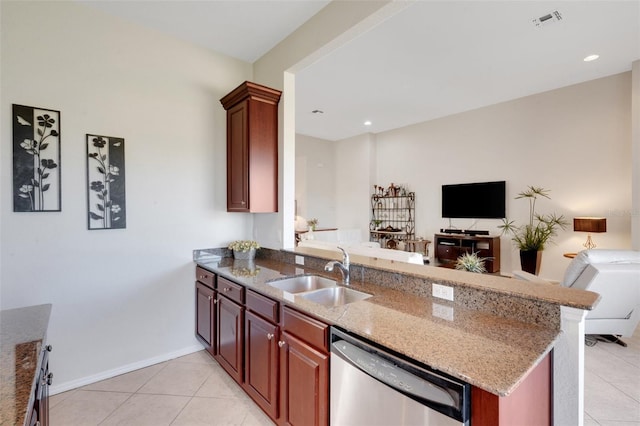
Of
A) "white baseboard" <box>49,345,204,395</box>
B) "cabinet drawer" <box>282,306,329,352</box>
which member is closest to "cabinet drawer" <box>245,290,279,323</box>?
"cabinet drawer" <box>282,306,329,352</box>

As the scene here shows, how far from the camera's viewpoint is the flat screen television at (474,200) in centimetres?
573

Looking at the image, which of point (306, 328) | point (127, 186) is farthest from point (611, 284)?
point (127, 186)

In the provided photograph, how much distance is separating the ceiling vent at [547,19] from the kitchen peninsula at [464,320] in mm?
3074

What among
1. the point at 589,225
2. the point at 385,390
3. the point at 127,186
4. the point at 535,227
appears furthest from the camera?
the point at 535,227

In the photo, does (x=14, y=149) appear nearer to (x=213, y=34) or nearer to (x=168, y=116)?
(x=168, y=116)

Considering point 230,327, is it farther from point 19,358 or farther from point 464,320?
point 464,320

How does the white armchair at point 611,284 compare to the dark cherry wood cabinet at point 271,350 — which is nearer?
the dark cherry wood cabinet at point 271,350

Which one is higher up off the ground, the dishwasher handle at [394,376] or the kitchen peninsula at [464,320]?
the kitchen peninsula at [464,320]

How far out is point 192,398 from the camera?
89.4 inches

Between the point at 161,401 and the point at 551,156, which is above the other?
the point at 551,156

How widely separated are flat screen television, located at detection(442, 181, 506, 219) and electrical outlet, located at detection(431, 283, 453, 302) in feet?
16.0

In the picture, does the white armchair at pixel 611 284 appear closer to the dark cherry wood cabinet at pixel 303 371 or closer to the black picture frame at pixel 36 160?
A: the dark cherry wood cabinet at pixel 303 371

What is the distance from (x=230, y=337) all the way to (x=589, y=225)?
205 inches

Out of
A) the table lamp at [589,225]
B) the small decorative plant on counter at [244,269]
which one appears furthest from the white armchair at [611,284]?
the small decorative plant on counter at [244,269]
